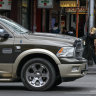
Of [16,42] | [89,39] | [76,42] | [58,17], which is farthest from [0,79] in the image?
[58,17]

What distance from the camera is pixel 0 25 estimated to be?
10844 mm

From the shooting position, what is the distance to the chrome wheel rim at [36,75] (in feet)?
34.6

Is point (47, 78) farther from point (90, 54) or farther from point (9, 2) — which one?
point (9, 2)

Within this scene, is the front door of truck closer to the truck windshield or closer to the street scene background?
the truck windshield

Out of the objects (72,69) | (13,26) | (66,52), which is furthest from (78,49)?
(13,26)

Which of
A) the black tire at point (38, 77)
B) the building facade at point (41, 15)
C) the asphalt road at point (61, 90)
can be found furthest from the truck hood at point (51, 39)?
the building facade at point (41, 15)

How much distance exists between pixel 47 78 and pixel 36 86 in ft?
1.06

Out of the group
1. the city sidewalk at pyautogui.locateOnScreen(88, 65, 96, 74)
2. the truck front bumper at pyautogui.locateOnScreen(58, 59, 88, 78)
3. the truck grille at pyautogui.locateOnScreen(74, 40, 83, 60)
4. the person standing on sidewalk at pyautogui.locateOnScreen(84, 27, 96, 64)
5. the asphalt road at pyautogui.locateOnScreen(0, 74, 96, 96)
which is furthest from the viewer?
the person standing on sidewalk at pyautogui.locateOnScreen(84, 27, 96, 64)

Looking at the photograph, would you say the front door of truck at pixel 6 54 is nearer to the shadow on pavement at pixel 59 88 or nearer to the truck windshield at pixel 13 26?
the truck windshield at pixel 13 26

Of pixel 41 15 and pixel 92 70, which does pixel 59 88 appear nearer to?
pixel 92 70

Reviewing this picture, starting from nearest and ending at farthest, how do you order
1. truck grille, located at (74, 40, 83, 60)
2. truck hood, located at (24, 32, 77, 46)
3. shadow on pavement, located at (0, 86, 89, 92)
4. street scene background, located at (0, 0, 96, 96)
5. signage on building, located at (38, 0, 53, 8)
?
truck hood, located at (24, 32, 77, 46) < truck grille, located at (74, 40, 83, 60) < street scene background, located at (0, 0, 96, 96) < shadow on pavement, located at (0, 86, 89, 92) < signage on building, located at (38, 0, 53, 8)

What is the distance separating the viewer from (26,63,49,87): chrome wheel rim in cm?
1055

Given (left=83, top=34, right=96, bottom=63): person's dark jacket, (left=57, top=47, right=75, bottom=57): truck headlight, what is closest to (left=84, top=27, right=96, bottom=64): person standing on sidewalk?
(left=83, top=34, right=96, bottom=63): person's dark jacket

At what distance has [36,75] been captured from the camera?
34.8 feet
